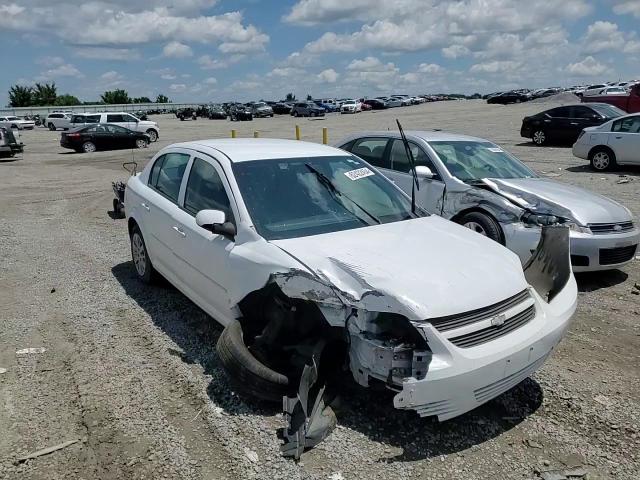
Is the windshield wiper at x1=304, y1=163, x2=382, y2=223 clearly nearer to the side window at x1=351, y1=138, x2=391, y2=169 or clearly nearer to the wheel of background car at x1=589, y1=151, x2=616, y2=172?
the side window at x1=351, y1=138, x2=391, y2=169

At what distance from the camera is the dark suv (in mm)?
54750

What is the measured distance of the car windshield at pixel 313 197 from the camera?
12.9 feet

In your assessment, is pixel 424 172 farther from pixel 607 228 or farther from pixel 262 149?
pixel 262 149

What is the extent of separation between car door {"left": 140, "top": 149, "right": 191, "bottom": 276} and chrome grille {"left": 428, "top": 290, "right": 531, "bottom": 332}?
2566 millimetres

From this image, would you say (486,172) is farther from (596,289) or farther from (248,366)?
(248,366)

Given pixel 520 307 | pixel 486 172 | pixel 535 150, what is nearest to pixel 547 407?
pixel 520 307

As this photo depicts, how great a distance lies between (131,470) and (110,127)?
25.2m

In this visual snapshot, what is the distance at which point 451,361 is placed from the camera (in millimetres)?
2865

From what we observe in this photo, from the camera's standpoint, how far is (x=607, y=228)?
19.3 feet

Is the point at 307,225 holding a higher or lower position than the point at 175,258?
higher

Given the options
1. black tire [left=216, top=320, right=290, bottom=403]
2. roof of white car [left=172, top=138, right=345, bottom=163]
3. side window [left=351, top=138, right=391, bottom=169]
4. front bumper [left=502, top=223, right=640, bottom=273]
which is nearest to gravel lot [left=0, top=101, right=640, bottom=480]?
black tire [left=216, top=320, right=290, bottom=403]

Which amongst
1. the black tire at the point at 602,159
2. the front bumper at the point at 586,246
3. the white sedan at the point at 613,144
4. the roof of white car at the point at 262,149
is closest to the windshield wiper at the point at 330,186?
the roof of white car at the point at 262,149

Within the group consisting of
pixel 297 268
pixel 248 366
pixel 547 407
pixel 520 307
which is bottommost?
pixel 547 407

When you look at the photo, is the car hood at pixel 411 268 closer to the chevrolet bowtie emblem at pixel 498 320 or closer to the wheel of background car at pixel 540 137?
the chevrolet bowtie emblem at pixel 498 320
